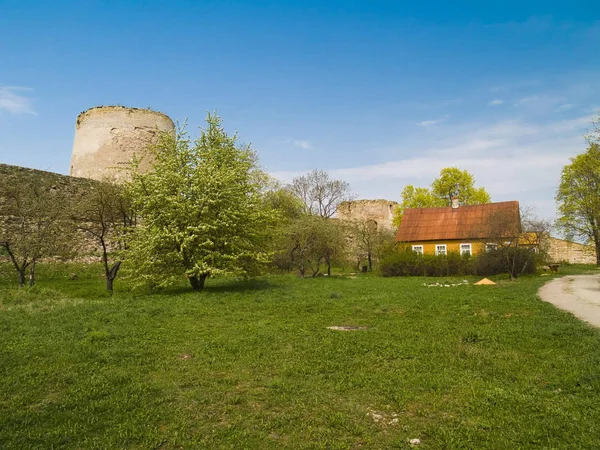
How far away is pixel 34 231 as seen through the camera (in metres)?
14.5

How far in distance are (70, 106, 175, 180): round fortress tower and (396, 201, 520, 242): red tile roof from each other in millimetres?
19408

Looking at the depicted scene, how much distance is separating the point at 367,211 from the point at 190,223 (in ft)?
109

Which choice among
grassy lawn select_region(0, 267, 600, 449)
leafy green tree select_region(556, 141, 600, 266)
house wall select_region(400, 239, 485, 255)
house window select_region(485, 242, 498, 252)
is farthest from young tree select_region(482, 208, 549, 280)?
grassy lawn select_region(0, 267, 600, 449)

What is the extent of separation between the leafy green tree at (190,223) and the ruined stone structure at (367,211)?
30511 millimetres

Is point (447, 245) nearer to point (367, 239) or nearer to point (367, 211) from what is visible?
point (367, 239)

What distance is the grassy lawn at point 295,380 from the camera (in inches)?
158

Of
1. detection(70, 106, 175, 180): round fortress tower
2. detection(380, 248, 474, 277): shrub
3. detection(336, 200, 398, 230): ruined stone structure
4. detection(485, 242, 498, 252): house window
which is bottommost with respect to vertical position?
detection(380, 248, 474, 277): shrub

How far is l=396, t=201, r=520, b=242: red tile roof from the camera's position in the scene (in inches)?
1162

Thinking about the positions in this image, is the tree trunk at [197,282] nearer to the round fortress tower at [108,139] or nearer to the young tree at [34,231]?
the young tree at [34,231]

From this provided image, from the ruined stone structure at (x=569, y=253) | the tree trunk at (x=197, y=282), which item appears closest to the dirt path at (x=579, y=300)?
the tree trunk at (x=197, y=282)

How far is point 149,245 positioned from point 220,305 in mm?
3813

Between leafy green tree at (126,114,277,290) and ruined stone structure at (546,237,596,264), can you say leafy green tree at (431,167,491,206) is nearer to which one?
ruined stone structure at (546,237,596,264)

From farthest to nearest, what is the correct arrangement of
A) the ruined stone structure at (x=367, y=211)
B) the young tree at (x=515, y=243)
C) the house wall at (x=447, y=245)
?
the ruined stone structure at (x=367, y=211) → the house wall at (x=447, y=245) → the young tree at (x=515, y=243)

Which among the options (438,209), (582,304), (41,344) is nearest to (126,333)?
(41,344)
